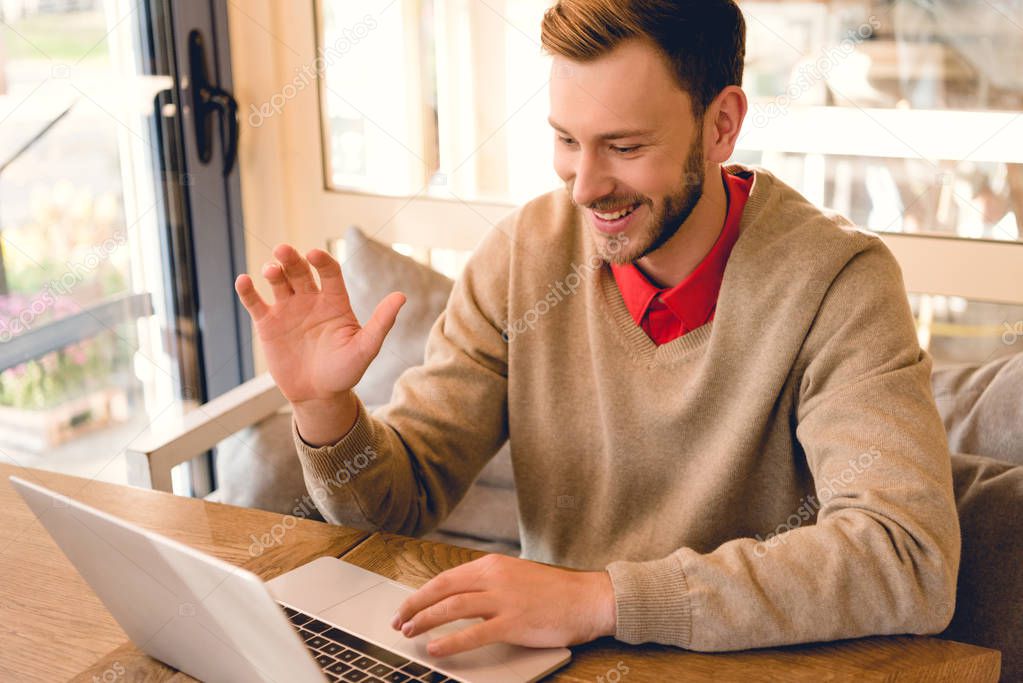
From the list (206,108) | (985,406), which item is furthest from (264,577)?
(206,108)

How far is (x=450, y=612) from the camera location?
3.08ft

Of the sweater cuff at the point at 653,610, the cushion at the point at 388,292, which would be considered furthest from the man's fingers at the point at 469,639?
the cushion at the point at 388,292

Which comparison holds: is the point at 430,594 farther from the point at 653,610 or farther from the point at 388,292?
the point at 388,292

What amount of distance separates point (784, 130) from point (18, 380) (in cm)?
163

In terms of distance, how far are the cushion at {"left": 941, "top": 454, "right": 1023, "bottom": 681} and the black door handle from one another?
6.01 feet

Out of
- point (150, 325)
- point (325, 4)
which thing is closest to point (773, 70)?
point (325, 4)

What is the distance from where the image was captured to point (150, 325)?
2.47 meters

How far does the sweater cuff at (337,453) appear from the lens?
1.19 m

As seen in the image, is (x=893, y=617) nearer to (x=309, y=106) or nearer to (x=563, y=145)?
(x=563, y=145)

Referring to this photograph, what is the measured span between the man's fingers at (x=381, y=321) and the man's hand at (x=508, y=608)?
29 centimetres

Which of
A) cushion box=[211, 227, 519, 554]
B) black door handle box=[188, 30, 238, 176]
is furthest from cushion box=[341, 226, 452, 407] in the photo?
black door handle box=[188, 30, 238, 176]

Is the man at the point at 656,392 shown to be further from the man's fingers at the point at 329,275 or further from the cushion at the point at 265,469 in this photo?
the cushion at the point at 265,469

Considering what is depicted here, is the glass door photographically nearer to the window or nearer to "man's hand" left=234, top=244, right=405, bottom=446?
the window

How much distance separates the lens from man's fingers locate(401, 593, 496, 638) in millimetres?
929
